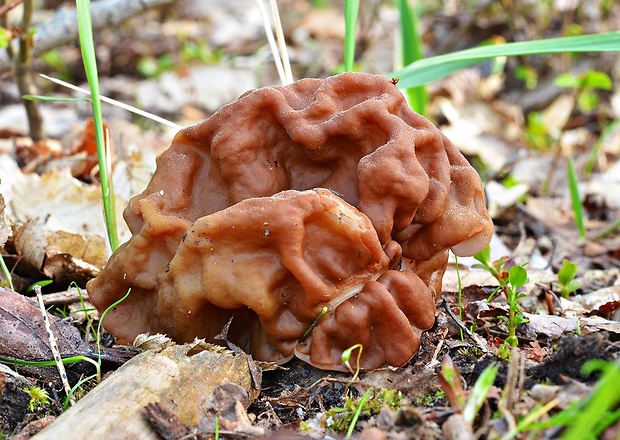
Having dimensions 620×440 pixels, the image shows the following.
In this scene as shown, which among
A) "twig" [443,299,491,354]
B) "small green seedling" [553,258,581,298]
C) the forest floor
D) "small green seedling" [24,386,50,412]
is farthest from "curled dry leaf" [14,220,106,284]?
"small green seedling" [553,258,581,298]

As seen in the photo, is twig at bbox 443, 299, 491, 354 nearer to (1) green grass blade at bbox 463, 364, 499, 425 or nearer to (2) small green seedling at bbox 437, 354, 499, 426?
(2) small green seedling at bbox 437, 354, 499, 426

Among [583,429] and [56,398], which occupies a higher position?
[583,429]

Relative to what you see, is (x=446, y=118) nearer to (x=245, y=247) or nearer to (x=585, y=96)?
(x=585, y=96)

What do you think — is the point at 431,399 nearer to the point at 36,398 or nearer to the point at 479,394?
the point at 479,394

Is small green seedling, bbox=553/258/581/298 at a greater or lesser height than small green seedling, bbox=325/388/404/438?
lesser

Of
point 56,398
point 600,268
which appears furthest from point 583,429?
point 600,268

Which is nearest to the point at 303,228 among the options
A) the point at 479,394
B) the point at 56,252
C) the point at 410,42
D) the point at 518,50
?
the point at 479,394
